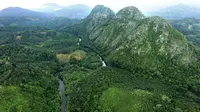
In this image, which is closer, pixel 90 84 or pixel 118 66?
pixel 90 84

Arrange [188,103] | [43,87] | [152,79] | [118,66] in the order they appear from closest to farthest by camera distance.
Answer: [188,103]
[43,87]
[152,79]
[118,66]

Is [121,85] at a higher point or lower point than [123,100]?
higher

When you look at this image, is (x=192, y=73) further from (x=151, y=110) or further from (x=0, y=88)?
(x=0, y=88)

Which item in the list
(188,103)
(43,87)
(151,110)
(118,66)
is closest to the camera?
(151,110)

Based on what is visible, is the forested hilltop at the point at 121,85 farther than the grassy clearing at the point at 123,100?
Yes

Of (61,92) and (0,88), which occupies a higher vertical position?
(0,88)

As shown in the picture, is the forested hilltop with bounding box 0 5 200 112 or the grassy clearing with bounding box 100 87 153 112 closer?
the grassy clearing with bounding box 100 87 153 112

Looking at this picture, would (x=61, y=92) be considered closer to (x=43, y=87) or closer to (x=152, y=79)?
(x=43, y=87)

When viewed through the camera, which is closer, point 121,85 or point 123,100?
point 123,100

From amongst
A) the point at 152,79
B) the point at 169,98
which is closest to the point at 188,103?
the point at 169,98
